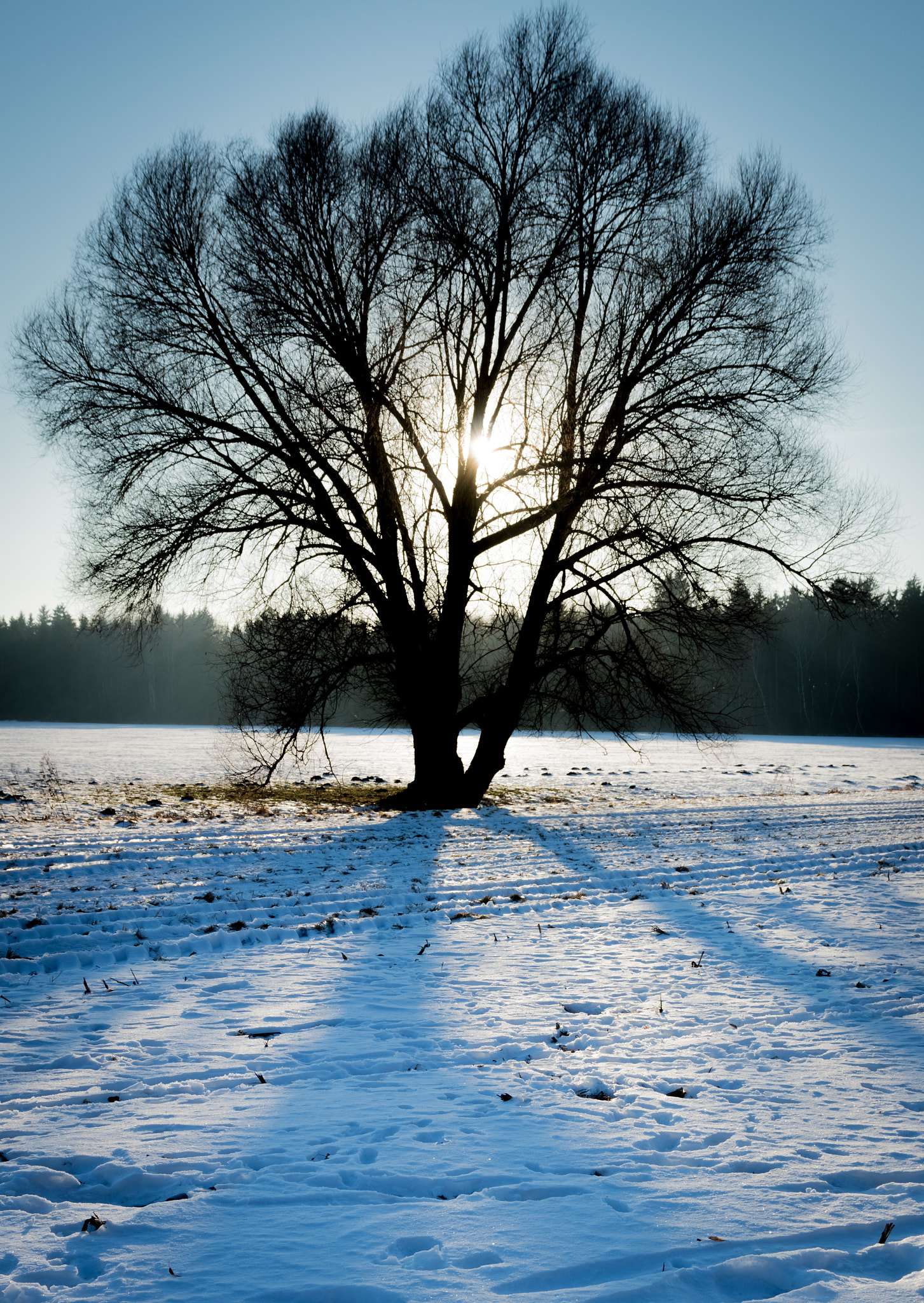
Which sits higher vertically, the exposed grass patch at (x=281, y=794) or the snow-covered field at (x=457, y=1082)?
the snow-covered field at (x=457, y=1082)

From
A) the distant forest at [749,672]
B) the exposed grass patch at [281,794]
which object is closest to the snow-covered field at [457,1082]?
the exposed grass patch at [281,794]

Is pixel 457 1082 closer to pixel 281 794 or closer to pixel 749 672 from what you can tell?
pixel 281 794

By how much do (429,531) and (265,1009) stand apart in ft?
35.8

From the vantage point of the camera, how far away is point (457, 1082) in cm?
359

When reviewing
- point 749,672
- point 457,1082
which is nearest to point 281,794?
point 457,1082

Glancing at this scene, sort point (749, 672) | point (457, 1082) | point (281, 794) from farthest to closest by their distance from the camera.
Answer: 1. point (749, 672)
2. point (281, 794)
3. point (457, 1082)

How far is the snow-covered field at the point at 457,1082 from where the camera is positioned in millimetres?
2385

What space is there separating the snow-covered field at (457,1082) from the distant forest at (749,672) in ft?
25.6

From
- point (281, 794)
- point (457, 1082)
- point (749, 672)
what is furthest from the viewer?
point (749, 672)

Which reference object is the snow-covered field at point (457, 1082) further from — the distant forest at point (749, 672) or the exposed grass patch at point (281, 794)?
the distant forest at point (749, 672)

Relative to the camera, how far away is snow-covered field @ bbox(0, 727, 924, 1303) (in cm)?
238

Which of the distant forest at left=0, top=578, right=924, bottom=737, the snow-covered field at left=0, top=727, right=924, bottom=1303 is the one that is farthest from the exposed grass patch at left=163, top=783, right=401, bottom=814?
the snow-covered field at left=0, top=727, right=924, bottom=1303

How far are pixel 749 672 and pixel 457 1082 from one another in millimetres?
60342

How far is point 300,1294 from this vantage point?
2211 mm
